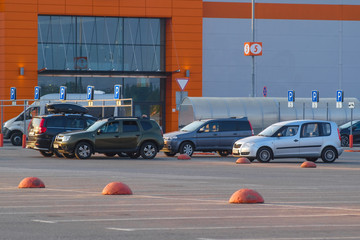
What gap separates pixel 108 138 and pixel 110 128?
Answer: 421mm

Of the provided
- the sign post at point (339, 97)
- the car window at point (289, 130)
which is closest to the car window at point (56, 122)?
the car window at point (289, 130)

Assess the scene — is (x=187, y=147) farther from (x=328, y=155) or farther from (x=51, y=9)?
(x=51, y=9)

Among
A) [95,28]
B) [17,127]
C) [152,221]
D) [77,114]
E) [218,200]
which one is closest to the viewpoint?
[152,221]

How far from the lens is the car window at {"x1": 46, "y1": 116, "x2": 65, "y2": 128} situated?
112 ft

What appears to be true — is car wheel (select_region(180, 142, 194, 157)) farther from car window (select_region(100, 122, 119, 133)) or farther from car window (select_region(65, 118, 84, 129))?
car window (select_region(65, 118, 84, 129))

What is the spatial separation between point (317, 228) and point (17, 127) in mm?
36051

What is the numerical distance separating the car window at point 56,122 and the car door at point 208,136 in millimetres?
5228

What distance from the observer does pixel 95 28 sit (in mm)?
58438

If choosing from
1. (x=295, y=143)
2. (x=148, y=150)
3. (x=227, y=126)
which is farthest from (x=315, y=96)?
(x=295, y=143)

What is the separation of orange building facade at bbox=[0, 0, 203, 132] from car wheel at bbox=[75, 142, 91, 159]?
77.9ft

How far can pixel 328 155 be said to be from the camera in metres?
31.2

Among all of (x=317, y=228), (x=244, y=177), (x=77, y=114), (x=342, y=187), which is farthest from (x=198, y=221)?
(x=77, y=114)

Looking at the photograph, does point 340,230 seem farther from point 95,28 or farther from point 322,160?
point 95,28

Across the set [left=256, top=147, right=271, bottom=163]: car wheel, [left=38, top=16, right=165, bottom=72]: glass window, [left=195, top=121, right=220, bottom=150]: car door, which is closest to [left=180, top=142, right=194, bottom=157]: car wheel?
[left=195, top=121, right=220, bottom=150]: car door
